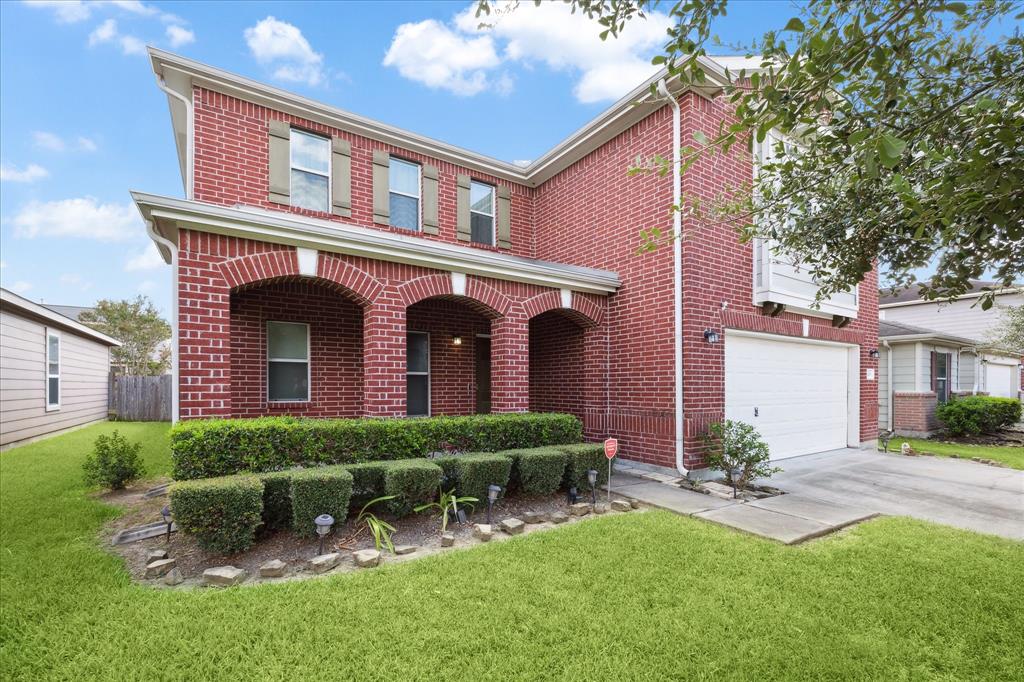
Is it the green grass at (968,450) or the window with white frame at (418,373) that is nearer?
the window with white frame at (418,373)

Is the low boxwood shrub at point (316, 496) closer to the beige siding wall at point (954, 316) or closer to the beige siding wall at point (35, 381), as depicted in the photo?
the beige siding wall at point (35, 381)

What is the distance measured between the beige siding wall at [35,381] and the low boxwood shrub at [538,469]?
1089 centimetres

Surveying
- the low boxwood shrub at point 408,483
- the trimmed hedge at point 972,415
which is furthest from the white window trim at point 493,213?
the trimmed hedge at point 972,415

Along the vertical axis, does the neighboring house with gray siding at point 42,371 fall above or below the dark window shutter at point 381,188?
below

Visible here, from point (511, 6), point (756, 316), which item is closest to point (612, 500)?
point (756, 316)

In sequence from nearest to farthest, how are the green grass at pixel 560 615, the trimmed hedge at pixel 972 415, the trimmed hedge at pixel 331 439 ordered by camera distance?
the green grass at pixel 560 615, the trimmed hedge at pixel 331 439, the trimmed hedge at pixel 972 415

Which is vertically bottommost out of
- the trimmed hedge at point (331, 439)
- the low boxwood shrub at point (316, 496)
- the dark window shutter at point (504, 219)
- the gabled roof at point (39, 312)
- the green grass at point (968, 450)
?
the green grass at point (968, 450)

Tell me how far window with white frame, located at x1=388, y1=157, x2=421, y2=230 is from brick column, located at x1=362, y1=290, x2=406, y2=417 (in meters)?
3.34

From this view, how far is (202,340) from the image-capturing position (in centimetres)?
505

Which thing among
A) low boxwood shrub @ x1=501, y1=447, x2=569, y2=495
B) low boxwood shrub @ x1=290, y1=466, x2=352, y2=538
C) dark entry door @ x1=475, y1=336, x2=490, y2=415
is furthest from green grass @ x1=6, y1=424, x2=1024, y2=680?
dark entry door @ x1=475, y1=336, x2=490, y2=415

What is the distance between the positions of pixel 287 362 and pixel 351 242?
9.86 feet

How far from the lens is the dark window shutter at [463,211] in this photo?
31.9 feet

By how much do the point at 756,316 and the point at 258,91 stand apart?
933cm

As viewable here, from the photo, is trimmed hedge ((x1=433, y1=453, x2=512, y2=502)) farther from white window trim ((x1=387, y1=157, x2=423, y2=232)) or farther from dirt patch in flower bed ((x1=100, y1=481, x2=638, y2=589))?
white window trim ((x1=387, y1=157, x2=423, y2=232))
